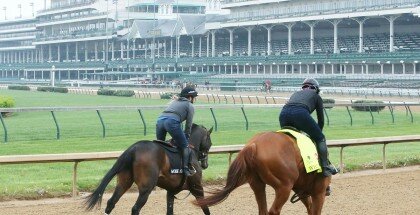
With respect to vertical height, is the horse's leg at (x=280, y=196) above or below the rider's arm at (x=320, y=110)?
below

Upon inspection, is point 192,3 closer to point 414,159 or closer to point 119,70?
point 119,70

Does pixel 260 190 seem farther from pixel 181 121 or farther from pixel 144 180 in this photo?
pixel 181 121

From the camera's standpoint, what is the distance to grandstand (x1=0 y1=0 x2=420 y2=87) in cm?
6794

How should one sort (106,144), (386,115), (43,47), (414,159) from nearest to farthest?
1. (414,159)
2. (106,144)
3. (386,115)
4. (43,47)

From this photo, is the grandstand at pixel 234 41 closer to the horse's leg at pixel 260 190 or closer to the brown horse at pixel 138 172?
the brown horse at pixel 138 172

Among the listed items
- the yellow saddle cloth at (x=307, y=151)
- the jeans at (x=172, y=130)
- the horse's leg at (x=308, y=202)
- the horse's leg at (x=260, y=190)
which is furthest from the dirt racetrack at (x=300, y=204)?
the yellow saddle cloth at (x=307, y=151)

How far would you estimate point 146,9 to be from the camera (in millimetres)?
118562

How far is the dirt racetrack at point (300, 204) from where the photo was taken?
11453mm

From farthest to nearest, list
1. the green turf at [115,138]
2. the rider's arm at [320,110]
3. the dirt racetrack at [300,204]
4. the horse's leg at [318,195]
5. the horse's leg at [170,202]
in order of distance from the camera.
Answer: the green turf at [115,138] → the dirt racetrack at [300,204] → the horse's leg at [170,202] → the rider's arm at [320,110] → the horse's leg at [318,195]

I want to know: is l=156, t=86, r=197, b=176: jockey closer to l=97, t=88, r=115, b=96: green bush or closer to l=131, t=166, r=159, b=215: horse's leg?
l=131, t=166, r=159, b=215: horse's leg

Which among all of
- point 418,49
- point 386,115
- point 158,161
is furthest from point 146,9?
point 158,161

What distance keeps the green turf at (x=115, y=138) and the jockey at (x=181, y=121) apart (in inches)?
123

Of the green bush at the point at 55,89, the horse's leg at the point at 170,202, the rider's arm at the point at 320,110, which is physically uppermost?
the green bush at the point at 55,89

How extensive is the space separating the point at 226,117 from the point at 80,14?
324ft
